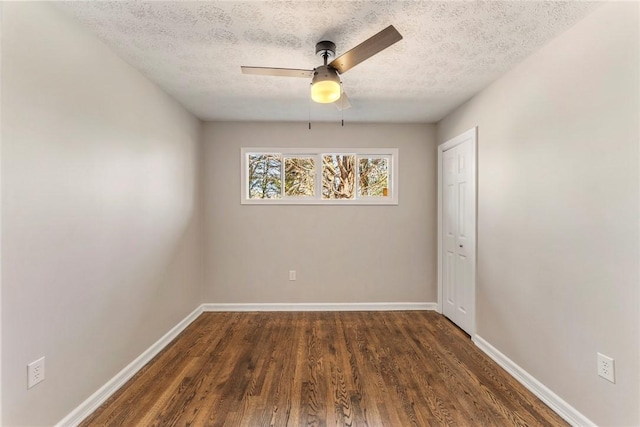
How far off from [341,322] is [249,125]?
268 cm

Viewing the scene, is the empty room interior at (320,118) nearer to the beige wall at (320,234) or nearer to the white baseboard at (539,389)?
the white baseboard at (539,389)

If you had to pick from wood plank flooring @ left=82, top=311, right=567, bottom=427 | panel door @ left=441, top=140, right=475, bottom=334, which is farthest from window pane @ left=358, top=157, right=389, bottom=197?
wood plank flooring @ left=82, top=311, right=567, bottom=427

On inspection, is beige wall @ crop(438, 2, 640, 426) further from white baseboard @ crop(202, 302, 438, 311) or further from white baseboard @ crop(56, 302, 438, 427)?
white baseboard @ crop(56, 302, 438, 427)

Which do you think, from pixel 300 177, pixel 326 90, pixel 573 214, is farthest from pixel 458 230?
pixel 326 90

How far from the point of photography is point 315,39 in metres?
1.99

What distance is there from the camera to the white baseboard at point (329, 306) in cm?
384

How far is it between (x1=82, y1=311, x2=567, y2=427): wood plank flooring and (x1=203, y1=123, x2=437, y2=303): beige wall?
671 mm

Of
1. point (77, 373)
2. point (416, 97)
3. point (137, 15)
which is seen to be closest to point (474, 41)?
point (416, 97)

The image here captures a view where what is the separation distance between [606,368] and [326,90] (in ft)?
7.34

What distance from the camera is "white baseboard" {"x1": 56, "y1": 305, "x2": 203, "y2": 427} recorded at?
1781 mm

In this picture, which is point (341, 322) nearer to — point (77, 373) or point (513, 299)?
point (513, 299)

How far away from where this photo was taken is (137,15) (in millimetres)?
1755

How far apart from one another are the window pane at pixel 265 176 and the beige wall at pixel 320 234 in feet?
0.60

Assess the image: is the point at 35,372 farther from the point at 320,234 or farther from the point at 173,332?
the point at 320,234
